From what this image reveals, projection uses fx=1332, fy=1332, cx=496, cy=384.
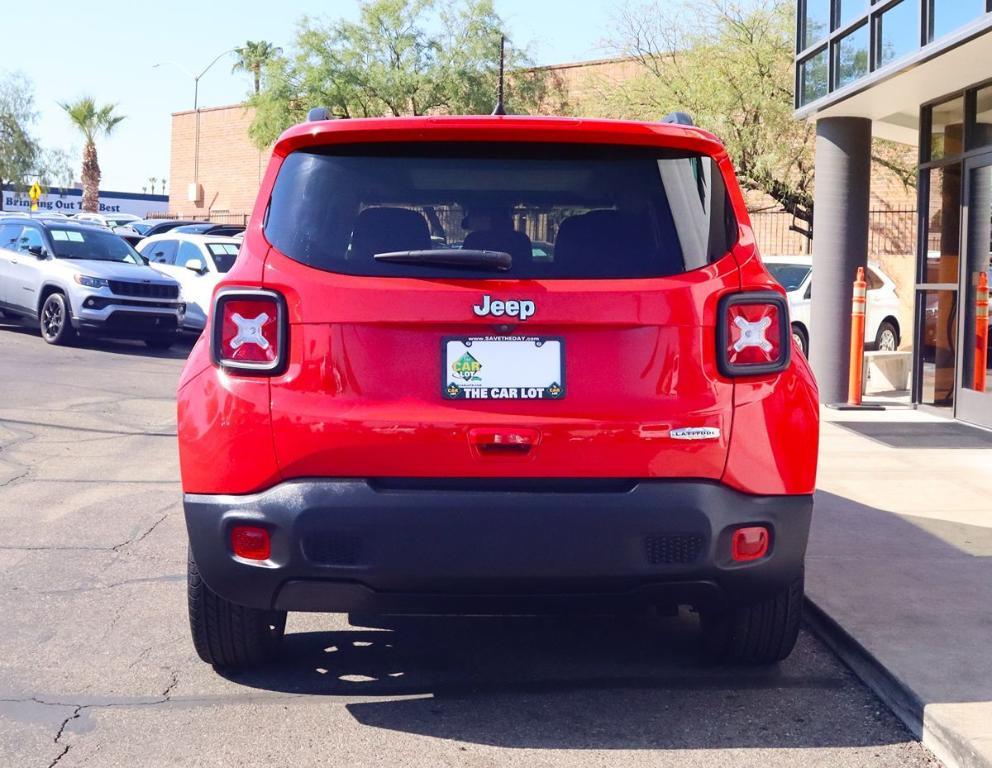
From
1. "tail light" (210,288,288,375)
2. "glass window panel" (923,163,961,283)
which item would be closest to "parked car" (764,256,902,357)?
"glass window panel" (923,163,961,283)

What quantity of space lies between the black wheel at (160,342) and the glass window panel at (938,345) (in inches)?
416

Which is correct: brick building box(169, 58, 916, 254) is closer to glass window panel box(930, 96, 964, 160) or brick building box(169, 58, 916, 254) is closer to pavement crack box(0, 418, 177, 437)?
glass window panel box(930, 96, 964, 160)

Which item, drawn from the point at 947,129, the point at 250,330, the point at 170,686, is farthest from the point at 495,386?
the point at 947,129

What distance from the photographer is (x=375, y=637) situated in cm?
522

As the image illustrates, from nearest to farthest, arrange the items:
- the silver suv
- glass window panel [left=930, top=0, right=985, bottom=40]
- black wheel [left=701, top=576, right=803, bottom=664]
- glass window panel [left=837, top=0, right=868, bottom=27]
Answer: black wheel [left=701, top=576, right=803, bottom=664], glass window panel [left=930, top=0, right=985, bottom=40], glass window panel [left=837, top=0, right=868, bottom=27], the silver suv

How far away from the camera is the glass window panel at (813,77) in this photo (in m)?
14.0

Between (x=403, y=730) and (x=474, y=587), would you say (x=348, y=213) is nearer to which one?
(x=474, y=587)

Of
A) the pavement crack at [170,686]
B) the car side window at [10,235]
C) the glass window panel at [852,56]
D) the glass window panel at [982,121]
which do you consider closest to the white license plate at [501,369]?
the pavement crack at [170,686]

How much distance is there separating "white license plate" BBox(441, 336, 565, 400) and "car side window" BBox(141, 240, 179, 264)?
58.5 ft

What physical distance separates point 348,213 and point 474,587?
120 centimetres

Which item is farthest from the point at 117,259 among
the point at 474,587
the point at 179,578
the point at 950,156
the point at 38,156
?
the point at 38,156

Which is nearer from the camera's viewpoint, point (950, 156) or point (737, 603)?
point (737, 603)

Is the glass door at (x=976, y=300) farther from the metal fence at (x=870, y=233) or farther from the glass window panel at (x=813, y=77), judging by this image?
the metal fence at (x=870, y=233)

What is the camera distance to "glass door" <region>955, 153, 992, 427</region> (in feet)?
39.5
